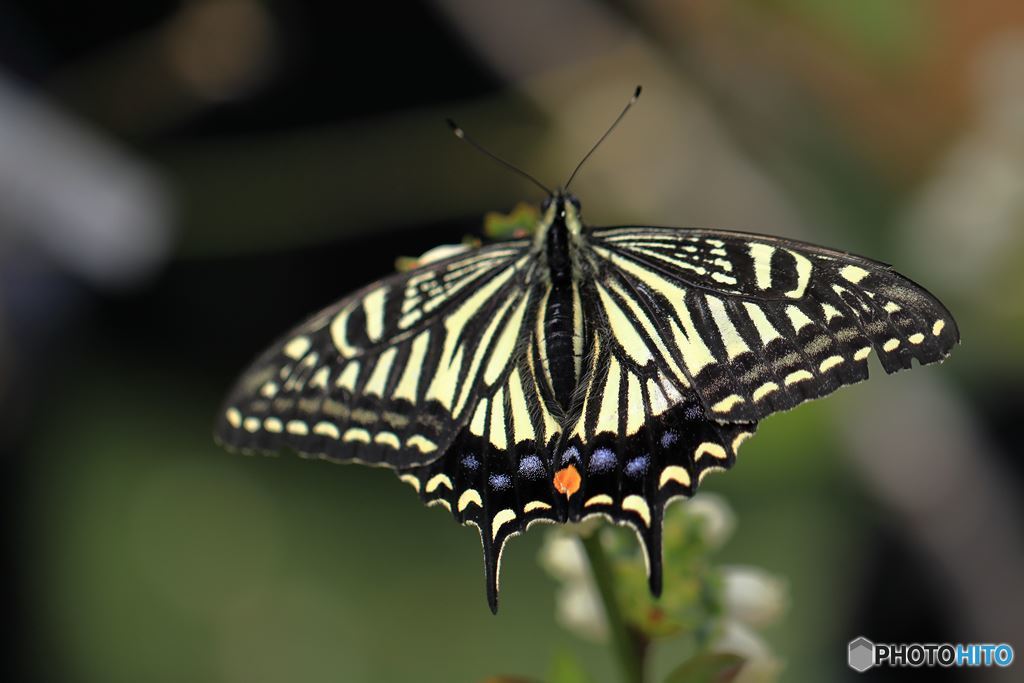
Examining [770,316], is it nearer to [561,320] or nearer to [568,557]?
[561,320]

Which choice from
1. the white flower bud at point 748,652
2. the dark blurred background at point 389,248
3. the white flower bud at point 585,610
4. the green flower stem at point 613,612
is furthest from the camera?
the dark blurred background at point 389,248

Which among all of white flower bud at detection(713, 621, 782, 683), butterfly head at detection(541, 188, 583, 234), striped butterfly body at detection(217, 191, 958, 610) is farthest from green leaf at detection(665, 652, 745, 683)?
butterfly head at detection(541, 188, 583, 234)

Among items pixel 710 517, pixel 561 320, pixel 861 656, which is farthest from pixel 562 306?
pixel 861 656

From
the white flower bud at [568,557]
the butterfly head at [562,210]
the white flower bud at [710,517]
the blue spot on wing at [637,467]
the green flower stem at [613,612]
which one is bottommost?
the green flower stem at [613,612]

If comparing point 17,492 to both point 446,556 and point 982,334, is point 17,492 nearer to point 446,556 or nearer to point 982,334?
point 446,556

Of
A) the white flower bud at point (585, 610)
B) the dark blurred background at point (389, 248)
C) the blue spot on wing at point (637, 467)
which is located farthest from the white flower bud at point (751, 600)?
the dark blurred background at point (389, 248)

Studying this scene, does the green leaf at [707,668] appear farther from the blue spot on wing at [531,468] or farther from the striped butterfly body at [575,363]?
the blue spot on wing at [531,468]

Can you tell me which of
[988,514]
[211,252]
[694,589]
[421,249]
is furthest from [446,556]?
[694,589]
